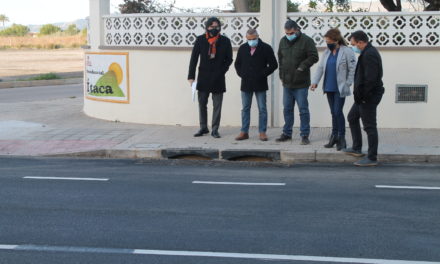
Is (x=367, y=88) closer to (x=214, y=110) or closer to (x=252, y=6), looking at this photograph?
(x=214, y=110)

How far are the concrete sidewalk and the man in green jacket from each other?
564 mm

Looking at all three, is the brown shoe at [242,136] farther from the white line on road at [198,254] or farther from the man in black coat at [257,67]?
the white line on road at [198,254]

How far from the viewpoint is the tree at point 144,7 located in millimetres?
23719

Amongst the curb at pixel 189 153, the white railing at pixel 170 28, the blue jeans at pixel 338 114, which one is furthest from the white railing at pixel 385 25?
the curb at pixel 189 153

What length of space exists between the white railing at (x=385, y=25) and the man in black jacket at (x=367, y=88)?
267cm

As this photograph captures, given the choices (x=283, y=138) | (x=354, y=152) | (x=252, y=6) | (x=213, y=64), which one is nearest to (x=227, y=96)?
(x=213, y=64)

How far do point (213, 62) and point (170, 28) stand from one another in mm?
1844

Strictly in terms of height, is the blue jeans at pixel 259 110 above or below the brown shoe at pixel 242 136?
above

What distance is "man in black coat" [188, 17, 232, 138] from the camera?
11.9 metres

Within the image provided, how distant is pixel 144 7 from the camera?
23.9 metres

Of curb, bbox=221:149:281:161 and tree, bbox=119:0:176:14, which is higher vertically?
tree, bbox=119:0:176:14

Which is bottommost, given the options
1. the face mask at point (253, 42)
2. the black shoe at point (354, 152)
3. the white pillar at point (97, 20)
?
the black shoe at point (354, 152)

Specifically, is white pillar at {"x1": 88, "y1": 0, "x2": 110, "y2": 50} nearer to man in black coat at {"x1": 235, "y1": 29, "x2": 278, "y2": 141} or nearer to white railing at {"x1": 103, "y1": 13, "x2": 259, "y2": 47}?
white railing at {"x1": 103, "y1": 13, "x2": 259, "y2": 47}

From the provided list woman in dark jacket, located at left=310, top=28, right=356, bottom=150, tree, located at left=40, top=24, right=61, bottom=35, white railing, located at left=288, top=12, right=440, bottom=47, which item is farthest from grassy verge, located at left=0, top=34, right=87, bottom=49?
woman in dark jacket, located at left=310, top=28, right=356, bottom=150
